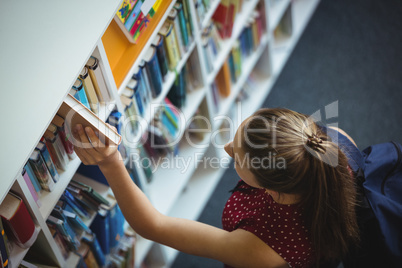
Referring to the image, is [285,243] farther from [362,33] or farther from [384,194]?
[362,33]

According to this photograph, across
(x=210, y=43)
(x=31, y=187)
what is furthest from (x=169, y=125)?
(x=31, y=187)

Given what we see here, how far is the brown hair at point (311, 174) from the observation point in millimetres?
1085

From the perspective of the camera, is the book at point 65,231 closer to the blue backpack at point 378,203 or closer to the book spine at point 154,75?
the book spine at point 154,75

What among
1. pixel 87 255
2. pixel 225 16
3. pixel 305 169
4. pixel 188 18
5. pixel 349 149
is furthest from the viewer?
pixel 225 16

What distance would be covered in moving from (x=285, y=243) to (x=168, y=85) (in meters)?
0.92

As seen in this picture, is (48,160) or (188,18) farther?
(188,18)

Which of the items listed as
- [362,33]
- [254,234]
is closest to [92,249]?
[254,234]

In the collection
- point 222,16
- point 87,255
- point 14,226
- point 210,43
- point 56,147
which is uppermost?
point 222,16

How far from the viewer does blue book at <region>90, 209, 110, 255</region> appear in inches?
63.4

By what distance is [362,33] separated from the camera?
9.43 ft

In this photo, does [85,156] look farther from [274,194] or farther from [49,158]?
[274,194]

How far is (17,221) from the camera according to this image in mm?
1180

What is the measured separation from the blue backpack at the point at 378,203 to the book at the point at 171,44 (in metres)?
0.78

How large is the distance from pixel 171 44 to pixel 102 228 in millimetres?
780
